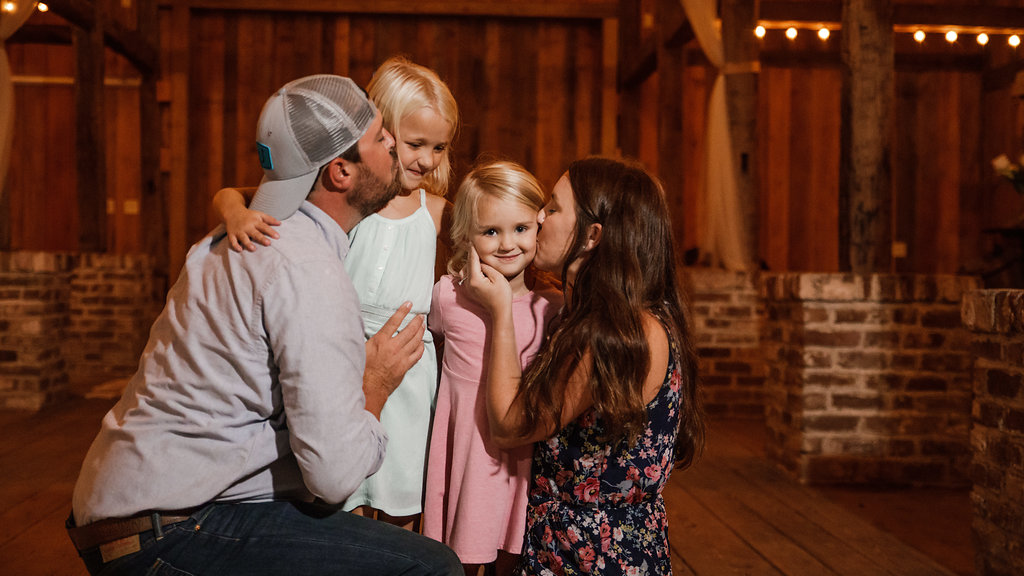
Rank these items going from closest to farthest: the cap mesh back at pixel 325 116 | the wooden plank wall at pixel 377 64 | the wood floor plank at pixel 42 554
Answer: the cap mesh back at pixel 325 116, the wood floor plank at pixel 42 554, the wooden plank wall at pixel 377 64

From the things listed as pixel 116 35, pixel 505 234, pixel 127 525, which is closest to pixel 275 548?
pixel 127 525

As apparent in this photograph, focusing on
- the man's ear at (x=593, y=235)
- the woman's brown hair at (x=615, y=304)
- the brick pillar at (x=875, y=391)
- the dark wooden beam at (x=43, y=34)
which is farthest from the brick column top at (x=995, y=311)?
the dark wooden beam at (x=43, y=34)

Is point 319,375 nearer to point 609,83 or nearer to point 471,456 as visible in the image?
point 471,456

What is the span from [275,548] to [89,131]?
22.3ft

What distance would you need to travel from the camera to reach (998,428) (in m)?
2.56

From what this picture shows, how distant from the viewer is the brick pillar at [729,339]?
586 centimetres

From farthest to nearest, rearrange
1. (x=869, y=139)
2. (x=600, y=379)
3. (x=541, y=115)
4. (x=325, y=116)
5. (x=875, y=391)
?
(x=541, y=115) < (x=869, y=139) < (x=875, y=391) < (x=600, y=379) < (x=325, y=116)

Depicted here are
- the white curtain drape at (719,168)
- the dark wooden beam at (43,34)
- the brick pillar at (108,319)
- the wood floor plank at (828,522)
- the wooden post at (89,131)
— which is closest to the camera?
the wood floor plank at (828,522)

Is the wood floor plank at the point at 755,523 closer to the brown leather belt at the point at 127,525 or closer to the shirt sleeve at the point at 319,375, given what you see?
the shirt sleeve at the point at 319,375

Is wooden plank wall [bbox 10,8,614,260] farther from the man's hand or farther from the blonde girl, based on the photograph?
the man's hand

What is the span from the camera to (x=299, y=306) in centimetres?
138

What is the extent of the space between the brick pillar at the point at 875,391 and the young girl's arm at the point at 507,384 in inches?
105

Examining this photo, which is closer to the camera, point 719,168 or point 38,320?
point 719,168

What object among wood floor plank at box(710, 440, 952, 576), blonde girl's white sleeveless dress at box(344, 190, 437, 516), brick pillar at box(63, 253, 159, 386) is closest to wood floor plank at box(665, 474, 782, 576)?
wood floor plank at box(710, 440, 952, 576)
